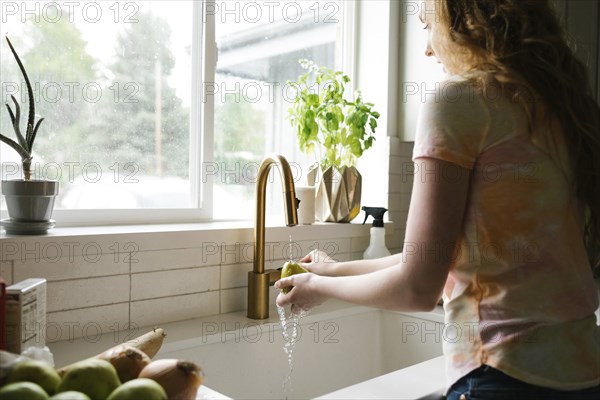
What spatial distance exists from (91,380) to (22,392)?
8 centimetres

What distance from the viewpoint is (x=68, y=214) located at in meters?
1.43

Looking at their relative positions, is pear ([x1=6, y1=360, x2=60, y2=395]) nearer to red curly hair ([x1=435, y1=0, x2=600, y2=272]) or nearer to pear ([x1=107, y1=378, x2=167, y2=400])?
pear ([x1=107, y1=378, x2=167, y2=400])

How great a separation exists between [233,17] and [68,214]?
31.5 inches

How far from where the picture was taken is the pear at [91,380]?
689mm

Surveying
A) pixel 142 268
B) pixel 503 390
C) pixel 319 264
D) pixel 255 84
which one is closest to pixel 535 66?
pixel 503 390

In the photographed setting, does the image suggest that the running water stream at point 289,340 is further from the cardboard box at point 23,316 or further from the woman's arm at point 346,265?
the cardboard box at point 23,316

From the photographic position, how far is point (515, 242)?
2.60 feet

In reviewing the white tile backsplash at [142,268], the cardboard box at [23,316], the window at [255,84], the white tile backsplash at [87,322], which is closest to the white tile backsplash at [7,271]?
the white tile backsplash at [142,268]

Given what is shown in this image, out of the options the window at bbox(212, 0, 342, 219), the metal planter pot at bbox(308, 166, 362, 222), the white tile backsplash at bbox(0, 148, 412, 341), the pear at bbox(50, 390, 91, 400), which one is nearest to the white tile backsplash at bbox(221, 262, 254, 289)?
the white tile backsplash at bbox(0, 148, 412, 341)

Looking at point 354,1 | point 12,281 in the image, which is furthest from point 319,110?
point 12,281

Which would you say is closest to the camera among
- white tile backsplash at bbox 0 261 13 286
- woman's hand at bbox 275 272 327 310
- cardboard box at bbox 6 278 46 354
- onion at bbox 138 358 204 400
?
onion at bbox 138 358 204 400

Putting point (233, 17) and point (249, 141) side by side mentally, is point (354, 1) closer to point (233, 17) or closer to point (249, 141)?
point (233, 17)

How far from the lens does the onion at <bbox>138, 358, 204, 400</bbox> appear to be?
75cm

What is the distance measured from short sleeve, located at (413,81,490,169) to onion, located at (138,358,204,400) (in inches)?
16.8
